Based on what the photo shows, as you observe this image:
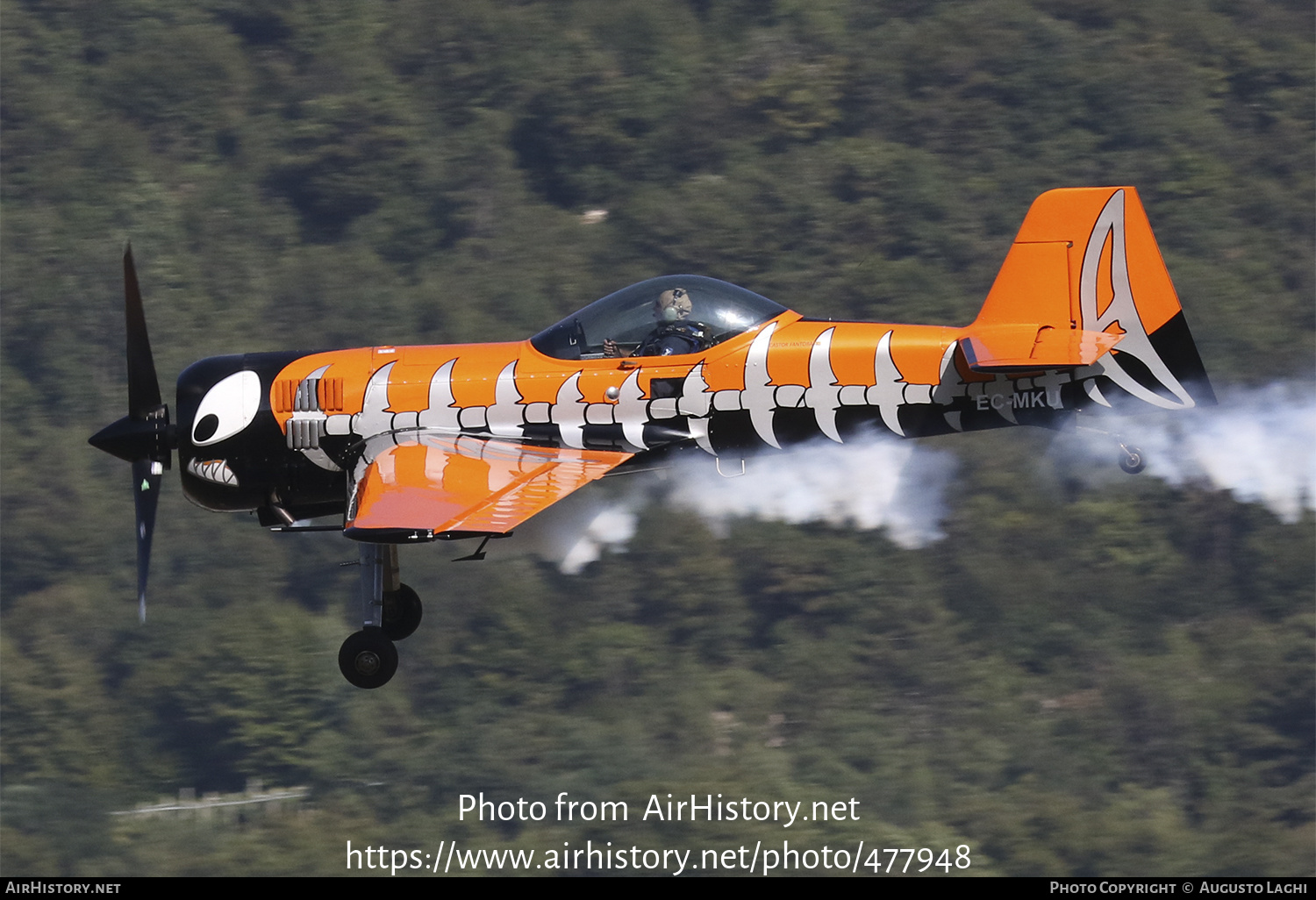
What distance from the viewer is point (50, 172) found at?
267ft

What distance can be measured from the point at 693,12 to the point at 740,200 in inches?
635

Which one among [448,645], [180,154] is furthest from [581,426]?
[180,154]

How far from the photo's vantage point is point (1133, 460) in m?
15.4

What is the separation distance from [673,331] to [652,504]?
43.4m

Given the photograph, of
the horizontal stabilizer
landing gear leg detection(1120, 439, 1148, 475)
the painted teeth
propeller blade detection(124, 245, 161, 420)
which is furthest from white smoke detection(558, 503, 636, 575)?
landing gear leg detection(1120, 439, 1148, 475)

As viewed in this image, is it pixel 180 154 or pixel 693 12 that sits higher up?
pixel 693 12

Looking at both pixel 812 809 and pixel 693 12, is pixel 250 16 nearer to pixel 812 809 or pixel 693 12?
pixel 693 12

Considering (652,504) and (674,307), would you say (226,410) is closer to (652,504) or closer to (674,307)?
(674,307)

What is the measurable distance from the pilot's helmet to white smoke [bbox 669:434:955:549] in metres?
1.27

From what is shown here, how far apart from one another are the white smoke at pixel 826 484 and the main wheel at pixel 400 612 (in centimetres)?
274

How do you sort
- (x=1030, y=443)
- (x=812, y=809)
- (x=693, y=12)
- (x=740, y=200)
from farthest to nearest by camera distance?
(x=693, y=12)
(x=740, y=200)
(x=1030, y=443)
(x=812, y=809)

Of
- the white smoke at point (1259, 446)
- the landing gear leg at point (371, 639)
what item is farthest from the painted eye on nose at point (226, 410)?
the white smoke at point (1259, 446)

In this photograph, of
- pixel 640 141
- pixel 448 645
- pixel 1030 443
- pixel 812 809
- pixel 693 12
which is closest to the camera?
pixel 812 809

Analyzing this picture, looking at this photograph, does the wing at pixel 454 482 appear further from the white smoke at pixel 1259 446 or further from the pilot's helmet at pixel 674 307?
the white smoke at pixel 1259 446
